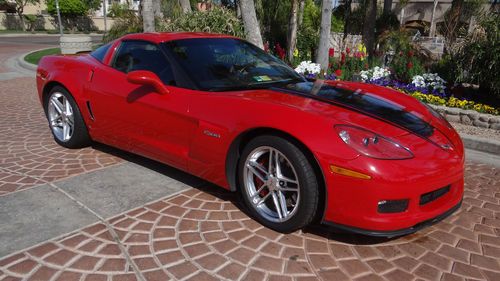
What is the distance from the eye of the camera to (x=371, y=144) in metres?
2.54

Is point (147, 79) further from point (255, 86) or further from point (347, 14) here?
point (347, 14)

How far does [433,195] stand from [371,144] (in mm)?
542

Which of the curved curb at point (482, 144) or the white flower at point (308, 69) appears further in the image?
the white flower at point (308, 69)

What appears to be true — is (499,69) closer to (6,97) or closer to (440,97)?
(440,97)

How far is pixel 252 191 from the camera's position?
3.05 metres

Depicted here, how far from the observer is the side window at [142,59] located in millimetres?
3578

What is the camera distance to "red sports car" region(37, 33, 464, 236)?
2510 mm

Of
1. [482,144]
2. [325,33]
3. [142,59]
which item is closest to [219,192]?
[142,59]

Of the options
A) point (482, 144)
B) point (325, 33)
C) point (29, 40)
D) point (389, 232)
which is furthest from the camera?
point (29, 40)

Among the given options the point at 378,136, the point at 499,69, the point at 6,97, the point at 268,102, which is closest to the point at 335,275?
the point at 378,136

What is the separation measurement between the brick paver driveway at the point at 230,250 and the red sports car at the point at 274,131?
222 mm

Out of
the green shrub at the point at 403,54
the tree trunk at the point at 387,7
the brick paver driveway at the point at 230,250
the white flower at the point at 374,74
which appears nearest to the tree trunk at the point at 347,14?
the tree trunk at the point at 387,7

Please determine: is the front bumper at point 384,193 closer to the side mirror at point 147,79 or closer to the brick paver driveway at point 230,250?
the brick paver driveway at point 230,250

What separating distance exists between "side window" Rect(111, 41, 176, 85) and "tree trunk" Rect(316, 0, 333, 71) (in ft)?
15.6
